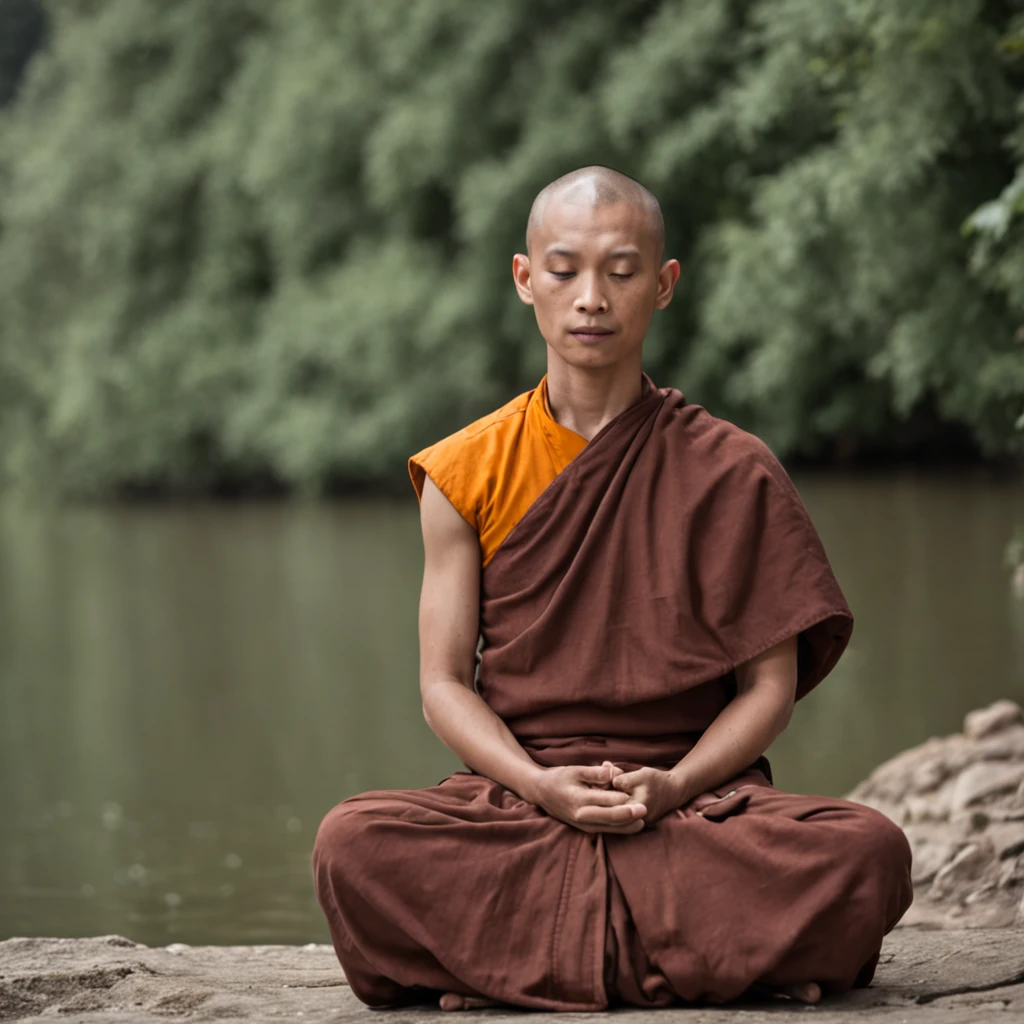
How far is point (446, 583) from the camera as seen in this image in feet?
8.35

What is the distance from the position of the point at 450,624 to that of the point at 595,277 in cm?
58

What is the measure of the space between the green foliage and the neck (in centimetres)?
542

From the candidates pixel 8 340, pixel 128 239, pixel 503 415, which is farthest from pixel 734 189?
pixel 503 415

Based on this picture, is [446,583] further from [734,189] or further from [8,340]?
[8,340]

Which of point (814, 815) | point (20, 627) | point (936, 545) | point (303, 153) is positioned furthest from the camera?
point (303, 153)

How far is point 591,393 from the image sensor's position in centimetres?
260

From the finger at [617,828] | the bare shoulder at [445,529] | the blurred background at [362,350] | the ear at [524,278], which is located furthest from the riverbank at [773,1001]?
the ear at [524,278]

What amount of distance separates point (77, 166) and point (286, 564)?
433 inches

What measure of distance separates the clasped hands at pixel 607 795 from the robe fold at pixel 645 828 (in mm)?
38

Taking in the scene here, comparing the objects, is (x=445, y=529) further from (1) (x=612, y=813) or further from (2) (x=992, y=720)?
(2) (x=992, y=720)

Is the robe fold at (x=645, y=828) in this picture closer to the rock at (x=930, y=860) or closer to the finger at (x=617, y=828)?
the finger at (x=617, y=828)

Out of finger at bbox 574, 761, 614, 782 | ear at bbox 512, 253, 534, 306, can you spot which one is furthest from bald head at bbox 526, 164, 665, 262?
finger at bbox 574, 761, 614, 782

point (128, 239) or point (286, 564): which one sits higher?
point (128, 239)

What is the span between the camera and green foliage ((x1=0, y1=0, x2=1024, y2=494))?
1071cm
